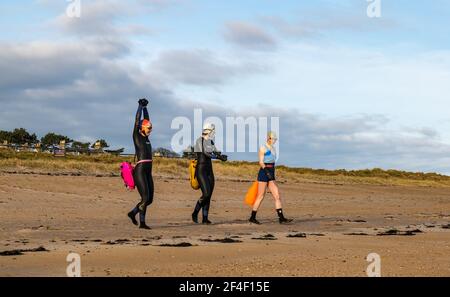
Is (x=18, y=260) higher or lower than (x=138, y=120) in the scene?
lower

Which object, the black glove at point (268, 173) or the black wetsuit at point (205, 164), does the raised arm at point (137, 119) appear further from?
→ the black glove at point (268, 173)

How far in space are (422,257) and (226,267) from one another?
10.4ft

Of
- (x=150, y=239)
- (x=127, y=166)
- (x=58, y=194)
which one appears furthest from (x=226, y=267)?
(x=58, y=194)

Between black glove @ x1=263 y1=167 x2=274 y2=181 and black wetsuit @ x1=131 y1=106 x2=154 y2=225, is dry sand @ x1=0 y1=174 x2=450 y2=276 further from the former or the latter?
black glove @ x1=263 y1=167 x2=274 y2=181

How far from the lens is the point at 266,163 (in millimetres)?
18078

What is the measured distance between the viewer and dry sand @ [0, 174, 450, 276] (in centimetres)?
984

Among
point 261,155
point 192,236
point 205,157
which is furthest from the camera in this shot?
point 261,155

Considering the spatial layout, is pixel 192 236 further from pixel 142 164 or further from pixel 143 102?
pixel 143 102

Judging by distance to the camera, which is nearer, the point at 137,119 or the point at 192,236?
the point at 192,236

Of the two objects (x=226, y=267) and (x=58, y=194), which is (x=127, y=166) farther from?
(x=58, y=194)

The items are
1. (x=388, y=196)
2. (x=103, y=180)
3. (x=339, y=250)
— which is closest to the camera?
(x=339, y=250)

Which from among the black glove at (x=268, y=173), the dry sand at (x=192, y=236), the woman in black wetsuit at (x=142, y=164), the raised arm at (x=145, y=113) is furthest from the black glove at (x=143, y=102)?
the black glove at (x=268, y=173)

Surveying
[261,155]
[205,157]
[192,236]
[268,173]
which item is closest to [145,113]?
[205,157]

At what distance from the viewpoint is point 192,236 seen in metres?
14.4
